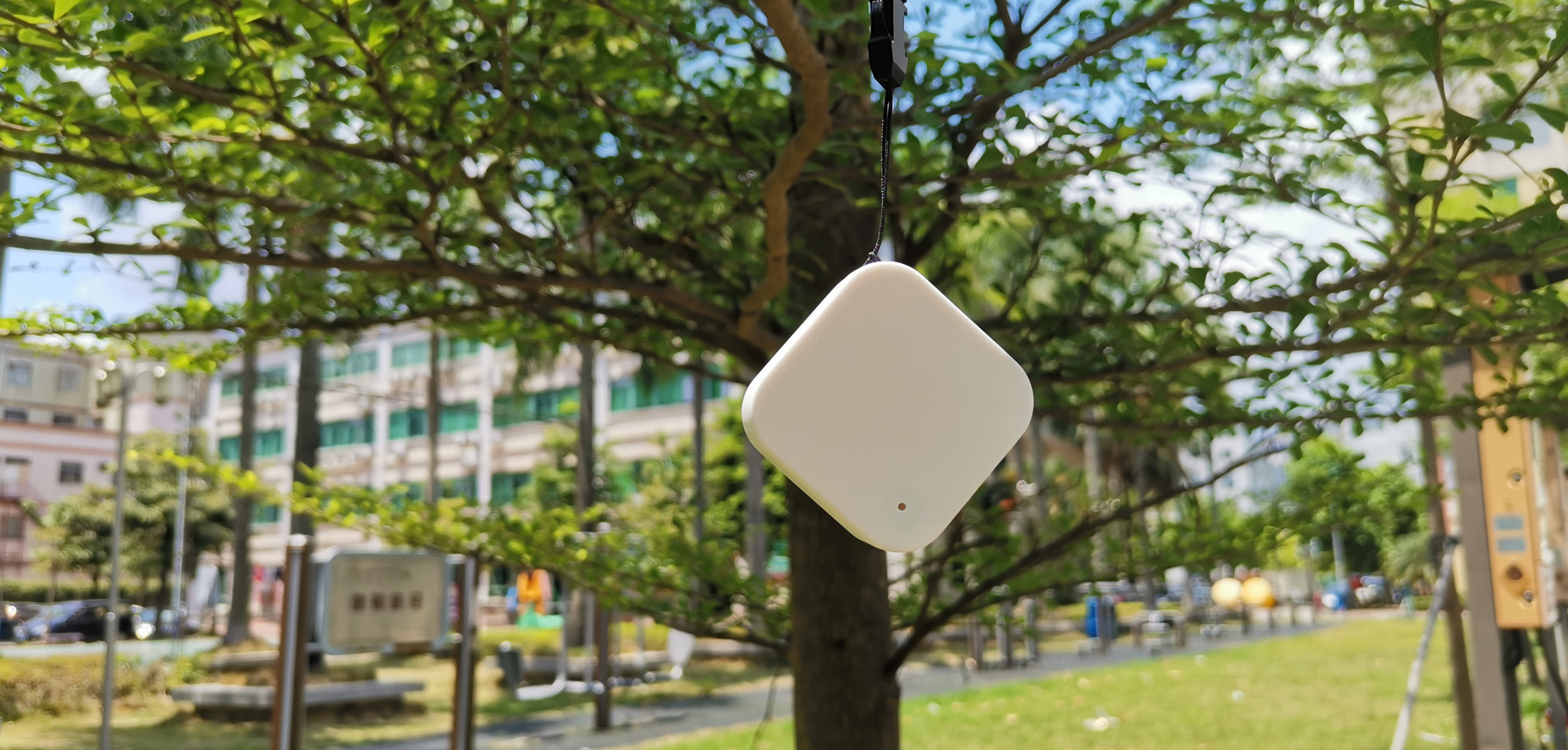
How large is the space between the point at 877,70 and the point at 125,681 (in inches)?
586

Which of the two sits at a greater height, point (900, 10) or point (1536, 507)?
point (900, 10)

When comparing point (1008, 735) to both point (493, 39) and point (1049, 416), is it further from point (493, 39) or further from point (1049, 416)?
point (493, 39)

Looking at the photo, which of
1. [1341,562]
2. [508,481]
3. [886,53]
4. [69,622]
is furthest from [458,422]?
[886,53]

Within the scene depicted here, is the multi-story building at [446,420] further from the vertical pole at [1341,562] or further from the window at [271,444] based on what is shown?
the vertical pole at [1341,562]

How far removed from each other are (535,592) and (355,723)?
41.2 ft

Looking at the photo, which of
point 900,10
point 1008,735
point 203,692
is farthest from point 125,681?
point 900,10

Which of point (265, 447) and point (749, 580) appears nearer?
point (749, 580)

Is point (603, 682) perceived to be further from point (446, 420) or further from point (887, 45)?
point (446, 420)

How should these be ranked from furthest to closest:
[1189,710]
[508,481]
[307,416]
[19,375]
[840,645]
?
[508,481]
[307,416]
[1189,710]
[19,375]
[840,645]

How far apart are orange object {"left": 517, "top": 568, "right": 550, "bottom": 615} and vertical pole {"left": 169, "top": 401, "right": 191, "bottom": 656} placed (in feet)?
20.9

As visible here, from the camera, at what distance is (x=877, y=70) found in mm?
1223

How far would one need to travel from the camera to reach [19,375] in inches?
389

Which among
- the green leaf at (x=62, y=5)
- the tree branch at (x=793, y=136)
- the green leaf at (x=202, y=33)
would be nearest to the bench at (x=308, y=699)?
the tree branch at (x=793, y=136)

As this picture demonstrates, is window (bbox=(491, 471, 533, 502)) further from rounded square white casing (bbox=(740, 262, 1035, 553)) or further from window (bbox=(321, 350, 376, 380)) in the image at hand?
rounded square white casing (bbox=(740, 262, 1035, 553))
